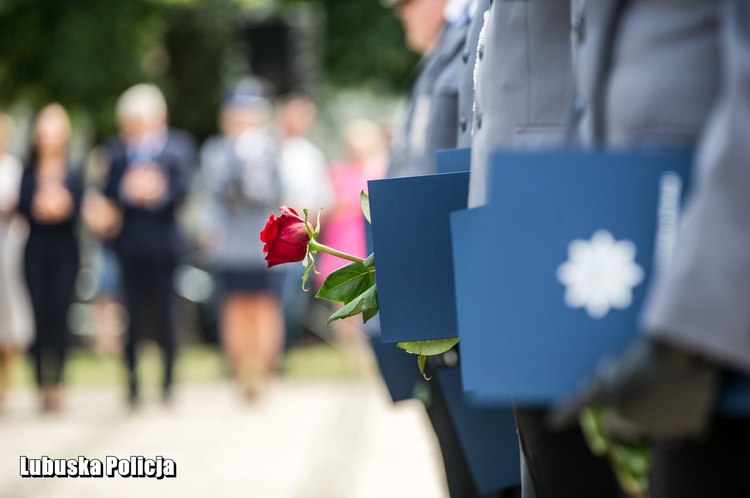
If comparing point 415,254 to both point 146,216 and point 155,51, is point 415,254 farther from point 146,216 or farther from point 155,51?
point 155,51

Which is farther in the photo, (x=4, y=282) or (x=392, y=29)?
(x=392, y=29)

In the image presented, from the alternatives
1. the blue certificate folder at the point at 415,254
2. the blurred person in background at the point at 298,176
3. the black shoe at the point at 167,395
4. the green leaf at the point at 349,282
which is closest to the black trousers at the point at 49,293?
the black shoe at the point at 167,395

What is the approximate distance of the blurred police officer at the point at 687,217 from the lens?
1.57 metres

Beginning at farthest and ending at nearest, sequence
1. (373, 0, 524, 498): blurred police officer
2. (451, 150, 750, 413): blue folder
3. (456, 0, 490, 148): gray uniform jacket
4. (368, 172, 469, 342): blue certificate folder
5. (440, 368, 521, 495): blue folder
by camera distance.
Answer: (373, 0, 524, 498): blurred police officer
(440, 368, 521, 495): blue folder
(456, 0, 490, 148): gray uniform jacket
(368, 172, 469, 342): blue certificate folder
(451, 150, 750, 413): blue folder

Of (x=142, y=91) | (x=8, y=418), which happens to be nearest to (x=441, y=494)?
(x=8, y=418)

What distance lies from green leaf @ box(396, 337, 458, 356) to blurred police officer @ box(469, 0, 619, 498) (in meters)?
0.21

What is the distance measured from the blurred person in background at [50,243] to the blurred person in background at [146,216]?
33 cm

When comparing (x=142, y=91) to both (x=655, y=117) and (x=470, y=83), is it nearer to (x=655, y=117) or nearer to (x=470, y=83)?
(x=470, y=83)

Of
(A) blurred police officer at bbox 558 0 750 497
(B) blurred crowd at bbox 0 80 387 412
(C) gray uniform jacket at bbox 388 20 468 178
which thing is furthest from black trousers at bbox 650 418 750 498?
(B) blurred crowd at bbox 0 80 387 412

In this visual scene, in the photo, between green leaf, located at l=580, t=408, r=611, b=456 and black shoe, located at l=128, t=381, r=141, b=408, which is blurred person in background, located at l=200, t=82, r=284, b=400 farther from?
green leaf, located at l=580, t=408, r=611, b=456

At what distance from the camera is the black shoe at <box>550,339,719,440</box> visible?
1564mm

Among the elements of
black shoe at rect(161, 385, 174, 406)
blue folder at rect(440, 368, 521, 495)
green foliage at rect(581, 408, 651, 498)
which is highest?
green foliage at rect(581, 408, 651, 498)

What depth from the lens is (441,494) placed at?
513cm

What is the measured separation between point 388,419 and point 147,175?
2.50 m
